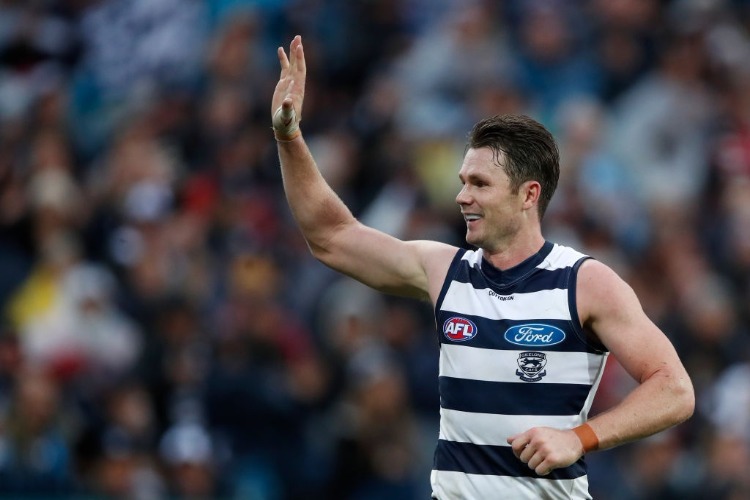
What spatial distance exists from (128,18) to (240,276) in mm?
3874

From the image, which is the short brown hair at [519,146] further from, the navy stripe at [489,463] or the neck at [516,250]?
the navy stripe at [489,463]

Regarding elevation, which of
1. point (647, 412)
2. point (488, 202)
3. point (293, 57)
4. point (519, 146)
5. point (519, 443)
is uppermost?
point (293, 57)

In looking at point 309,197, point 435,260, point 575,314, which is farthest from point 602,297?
point 309,197

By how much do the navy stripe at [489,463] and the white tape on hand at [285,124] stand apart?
1.45 metres

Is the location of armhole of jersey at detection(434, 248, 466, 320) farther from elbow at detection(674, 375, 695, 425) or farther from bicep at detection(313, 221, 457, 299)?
elbow at detection(674, 375, 695, 425)

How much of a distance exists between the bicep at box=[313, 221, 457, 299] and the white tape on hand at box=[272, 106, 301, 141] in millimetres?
452

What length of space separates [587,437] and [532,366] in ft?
1.38

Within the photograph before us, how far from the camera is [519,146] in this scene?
18.0 feet

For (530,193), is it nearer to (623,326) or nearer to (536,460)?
(623,326)

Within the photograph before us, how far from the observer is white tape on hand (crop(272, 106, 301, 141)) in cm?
579

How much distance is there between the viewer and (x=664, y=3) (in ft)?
43.2

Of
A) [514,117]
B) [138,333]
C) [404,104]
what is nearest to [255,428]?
[138,333]

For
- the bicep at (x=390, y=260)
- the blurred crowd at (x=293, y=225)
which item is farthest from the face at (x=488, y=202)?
the blurred crowd at (x=293, y=225)

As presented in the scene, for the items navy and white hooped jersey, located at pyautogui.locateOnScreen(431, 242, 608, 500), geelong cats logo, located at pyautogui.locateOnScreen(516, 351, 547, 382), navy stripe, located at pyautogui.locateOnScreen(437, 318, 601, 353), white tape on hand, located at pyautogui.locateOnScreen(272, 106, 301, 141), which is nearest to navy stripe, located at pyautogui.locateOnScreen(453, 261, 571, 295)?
navy and white hooped jersey, located at pyautogui.locateOnScreen(431, 242, 608, 500)
